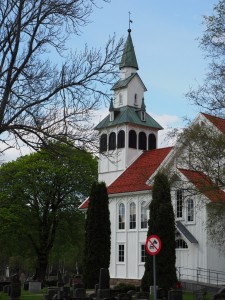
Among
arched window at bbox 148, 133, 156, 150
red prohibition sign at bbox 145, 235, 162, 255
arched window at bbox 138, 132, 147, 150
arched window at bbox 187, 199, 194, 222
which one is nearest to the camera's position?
red prohibition sign at bbox 145, 235, 162, 255

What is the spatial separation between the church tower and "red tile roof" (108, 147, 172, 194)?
2.85 feet

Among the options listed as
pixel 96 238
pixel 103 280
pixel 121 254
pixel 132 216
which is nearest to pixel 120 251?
pixel 121 254

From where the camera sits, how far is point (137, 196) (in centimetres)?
4134

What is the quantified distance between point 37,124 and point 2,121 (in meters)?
1.00

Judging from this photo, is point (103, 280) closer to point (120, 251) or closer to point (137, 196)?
point (137, 196)

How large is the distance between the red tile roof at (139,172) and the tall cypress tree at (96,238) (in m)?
6.13

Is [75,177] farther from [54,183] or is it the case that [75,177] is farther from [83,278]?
[83,278]

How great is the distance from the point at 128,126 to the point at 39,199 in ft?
A: 34.4

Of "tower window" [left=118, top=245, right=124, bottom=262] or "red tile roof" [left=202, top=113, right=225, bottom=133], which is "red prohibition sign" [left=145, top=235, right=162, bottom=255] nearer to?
"red tile roof" [left=202, top=113, right=225, bottom=133]

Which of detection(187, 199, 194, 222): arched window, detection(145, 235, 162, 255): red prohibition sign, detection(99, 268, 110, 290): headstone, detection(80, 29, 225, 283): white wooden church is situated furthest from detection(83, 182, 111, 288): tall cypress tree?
detection(145, 235, 162, 255): red prohibition sign

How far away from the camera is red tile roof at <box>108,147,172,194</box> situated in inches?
1635

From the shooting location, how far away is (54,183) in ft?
159

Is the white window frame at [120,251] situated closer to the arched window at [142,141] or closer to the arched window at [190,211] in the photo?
the arched window at [190,211]

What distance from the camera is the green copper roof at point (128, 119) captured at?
151 ft
